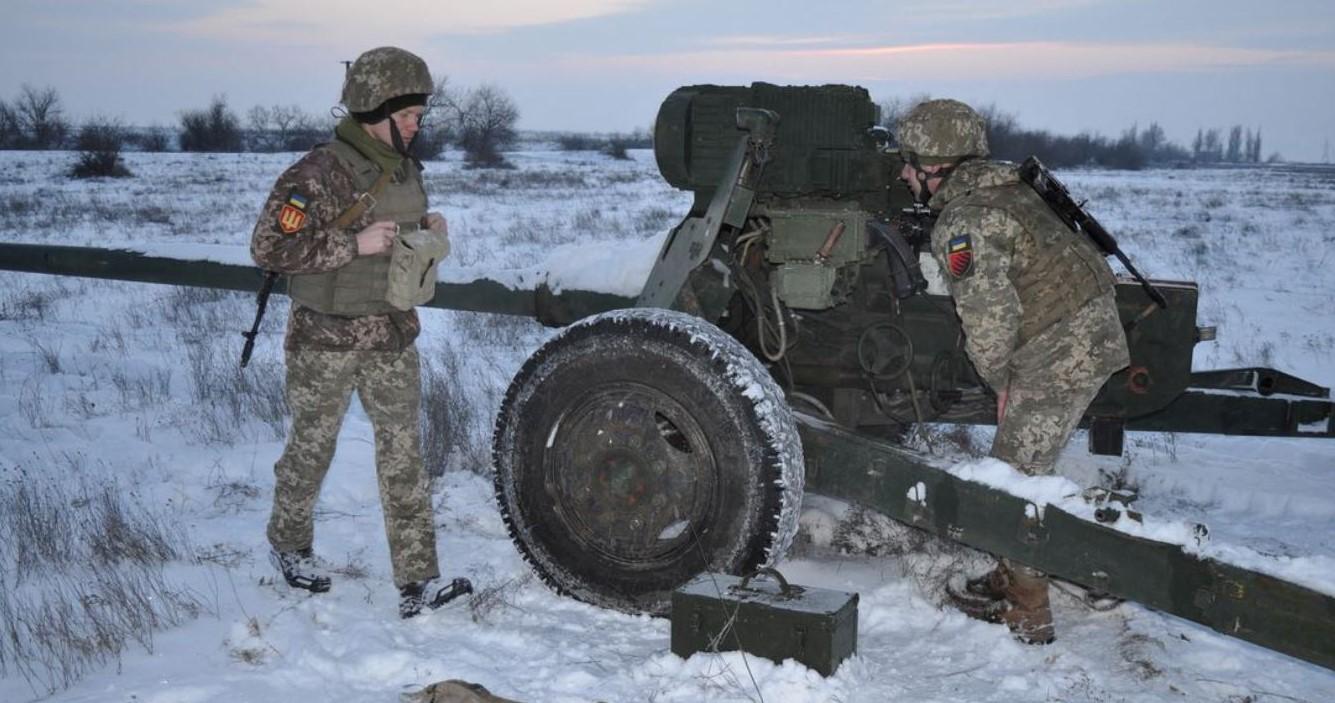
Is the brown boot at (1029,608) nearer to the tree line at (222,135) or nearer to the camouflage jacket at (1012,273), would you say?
the camouflage jacket at (1012,273)

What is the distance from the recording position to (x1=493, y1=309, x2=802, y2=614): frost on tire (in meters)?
4.33

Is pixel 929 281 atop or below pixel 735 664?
atop

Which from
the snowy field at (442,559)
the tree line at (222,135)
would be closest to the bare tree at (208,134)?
the tree line at (222,135)

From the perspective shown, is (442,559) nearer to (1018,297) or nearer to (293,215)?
(293,215)

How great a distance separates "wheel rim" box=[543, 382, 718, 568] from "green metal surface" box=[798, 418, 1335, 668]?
48cm

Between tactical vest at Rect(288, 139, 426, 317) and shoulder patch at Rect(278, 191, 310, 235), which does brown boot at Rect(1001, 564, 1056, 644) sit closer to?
tactical vest at Rect(288, 139, 426, 317)

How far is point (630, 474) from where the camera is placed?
459 centimetres

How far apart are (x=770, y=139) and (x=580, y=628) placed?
208cm

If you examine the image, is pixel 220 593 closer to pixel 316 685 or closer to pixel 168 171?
pixel 316 685

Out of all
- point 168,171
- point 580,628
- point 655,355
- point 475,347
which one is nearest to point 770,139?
point 655,355

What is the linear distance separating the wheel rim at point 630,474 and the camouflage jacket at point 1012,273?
1.14 metres

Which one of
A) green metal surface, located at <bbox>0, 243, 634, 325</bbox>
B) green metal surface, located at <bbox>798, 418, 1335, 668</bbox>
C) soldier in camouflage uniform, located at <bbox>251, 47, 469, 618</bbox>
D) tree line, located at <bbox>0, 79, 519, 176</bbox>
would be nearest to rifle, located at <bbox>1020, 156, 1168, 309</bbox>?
green metal surface, located at <bbox>798, 418, 1335, 668</bbox>

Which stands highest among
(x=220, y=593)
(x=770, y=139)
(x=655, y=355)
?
(x=770, y=139)

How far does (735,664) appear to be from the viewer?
4.04 meters
